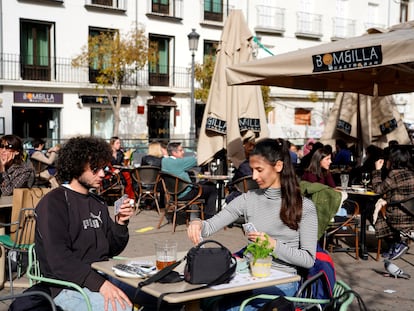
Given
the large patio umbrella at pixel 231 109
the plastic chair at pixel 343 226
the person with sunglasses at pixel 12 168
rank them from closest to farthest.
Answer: the person with sunglasses at pixel 12 168
the plastic chair at pixel 343 226
the large patio umbrella at pixel 231 109

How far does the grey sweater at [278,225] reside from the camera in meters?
3.53

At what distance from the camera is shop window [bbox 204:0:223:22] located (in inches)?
1162

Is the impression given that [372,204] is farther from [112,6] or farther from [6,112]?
[112,6]

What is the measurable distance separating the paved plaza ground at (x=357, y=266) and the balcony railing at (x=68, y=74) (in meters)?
16.3

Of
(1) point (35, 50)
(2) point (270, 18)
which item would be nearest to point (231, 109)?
(1) point (35, 50)

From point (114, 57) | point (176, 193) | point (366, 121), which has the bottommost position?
point (176, 193)

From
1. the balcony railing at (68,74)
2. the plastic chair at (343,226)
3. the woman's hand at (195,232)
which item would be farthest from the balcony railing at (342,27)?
the woman's hand at (195,232)

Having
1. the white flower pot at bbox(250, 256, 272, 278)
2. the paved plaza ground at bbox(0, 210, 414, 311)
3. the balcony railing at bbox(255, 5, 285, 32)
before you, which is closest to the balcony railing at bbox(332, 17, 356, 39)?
the balcony railing at bbox(255, 5, 285, 32)

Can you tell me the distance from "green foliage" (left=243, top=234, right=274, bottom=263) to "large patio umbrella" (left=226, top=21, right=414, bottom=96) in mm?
3247

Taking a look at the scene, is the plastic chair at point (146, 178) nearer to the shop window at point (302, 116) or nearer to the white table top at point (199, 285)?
the white table top at point (199, 285)

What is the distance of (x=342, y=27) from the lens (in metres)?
34.2

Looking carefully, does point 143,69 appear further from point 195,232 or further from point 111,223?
point 195,232

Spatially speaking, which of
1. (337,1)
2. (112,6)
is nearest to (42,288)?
(112,6)

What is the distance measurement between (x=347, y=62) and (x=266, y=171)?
2.98m
